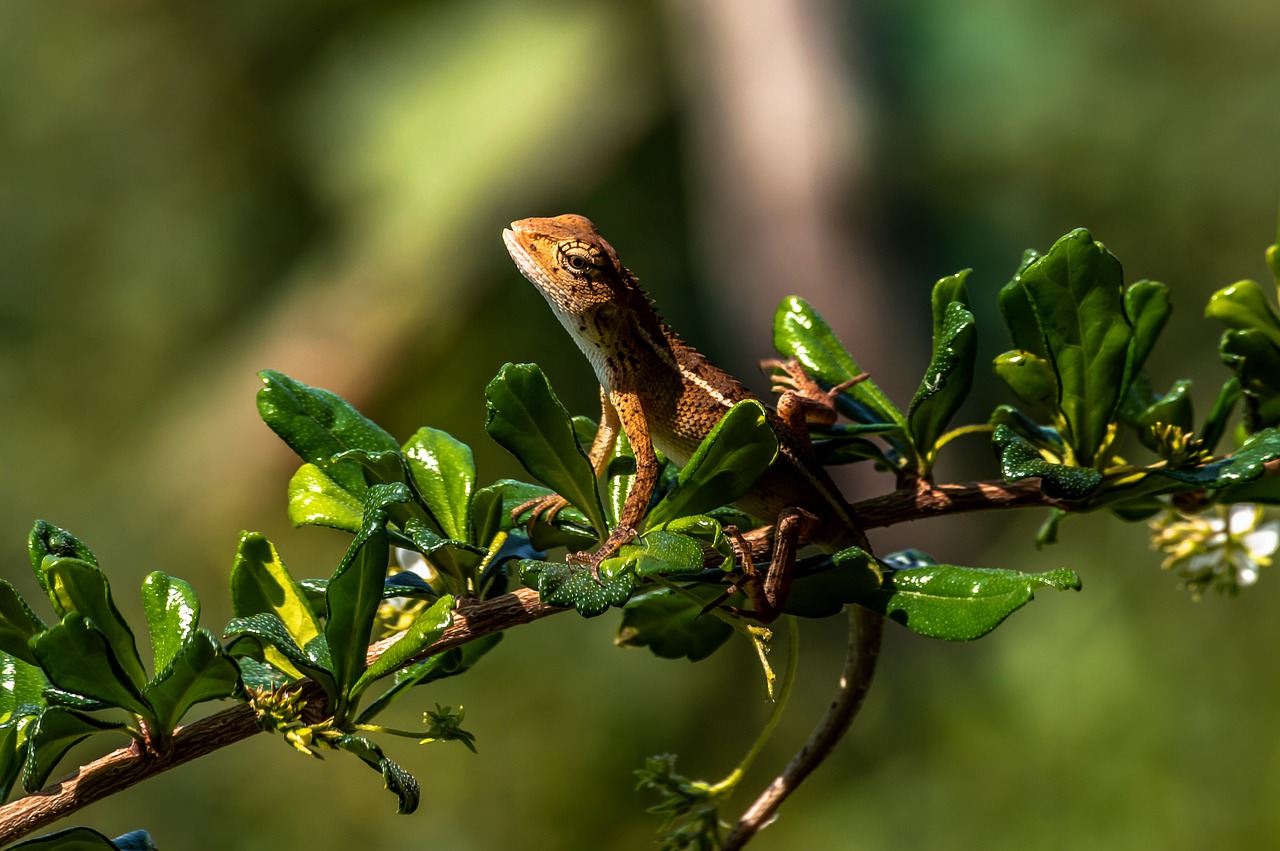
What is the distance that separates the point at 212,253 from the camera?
938 cm

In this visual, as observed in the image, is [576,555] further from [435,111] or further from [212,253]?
[212,253]

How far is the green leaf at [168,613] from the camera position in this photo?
4.24 feet

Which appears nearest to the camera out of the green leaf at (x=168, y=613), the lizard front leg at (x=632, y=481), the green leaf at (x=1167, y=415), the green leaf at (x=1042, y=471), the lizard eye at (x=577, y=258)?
the green leaf at (x=168, y=613)

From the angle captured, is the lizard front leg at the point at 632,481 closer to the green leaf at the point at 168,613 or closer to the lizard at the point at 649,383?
the lizard at the point at 649,383

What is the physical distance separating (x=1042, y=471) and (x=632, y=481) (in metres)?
0.62

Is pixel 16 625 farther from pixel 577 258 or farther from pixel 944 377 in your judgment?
pixel 577 258

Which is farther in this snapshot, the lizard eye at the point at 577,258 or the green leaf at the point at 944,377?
the lizard eye at the point at 577,258

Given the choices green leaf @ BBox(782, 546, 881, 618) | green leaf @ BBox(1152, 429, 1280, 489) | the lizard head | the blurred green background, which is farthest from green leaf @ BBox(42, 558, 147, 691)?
the blurred green background

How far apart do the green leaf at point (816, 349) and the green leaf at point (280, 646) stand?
2.64ft

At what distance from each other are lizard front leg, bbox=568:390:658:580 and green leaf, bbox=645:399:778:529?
0.43 ft

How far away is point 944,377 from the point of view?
1510 millimetres

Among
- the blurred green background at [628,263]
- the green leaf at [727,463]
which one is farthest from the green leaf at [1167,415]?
the blurred green background at [628,263]

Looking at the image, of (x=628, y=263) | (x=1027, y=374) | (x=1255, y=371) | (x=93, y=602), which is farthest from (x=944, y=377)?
(x=628, y=263)

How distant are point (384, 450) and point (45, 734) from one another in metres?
0.50
